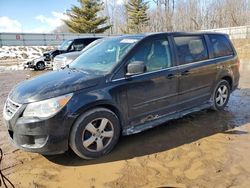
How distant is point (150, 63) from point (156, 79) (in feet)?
0.96

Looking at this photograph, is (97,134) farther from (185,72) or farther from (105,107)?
(185,72)

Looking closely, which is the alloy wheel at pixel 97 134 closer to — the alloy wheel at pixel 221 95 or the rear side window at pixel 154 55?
the rear side window at pixel 154 55

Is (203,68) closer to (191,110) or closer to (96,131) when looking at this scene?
(191,110)

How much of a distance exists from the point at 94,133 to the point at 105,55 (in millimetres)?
1464

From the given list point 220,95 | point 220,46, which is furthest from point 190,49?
point 220,95

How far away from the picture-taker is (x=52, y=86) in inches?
148

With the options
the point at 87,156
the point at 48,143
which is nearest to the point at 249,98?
the point at 87,156

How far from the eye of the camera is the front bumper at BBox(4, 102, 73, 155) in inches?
137

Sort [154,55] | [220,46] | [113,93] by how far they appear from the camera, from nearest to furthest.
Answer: [113,93] < [154,55] < [220,46]

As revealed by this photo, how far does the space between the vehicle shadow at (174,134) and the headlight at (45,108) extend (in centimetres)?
81

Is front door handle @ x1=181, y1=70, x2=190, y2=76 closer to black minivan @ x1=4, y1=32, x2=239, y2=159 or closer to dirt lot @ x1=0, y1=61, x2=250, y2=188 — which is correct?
black minivan @ x1=4, y1=32, x2=239, y2=159

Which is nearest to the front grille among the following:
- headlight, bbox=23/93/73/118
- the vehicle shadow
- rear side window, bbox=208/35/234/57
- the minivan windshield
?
headlight, bbox=23/93/73/118

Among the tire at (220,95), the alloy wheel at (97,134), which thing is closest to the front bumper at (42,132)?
the alloy wheel at (97,134)

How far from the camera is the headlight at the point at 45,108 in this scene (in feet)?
11.5
